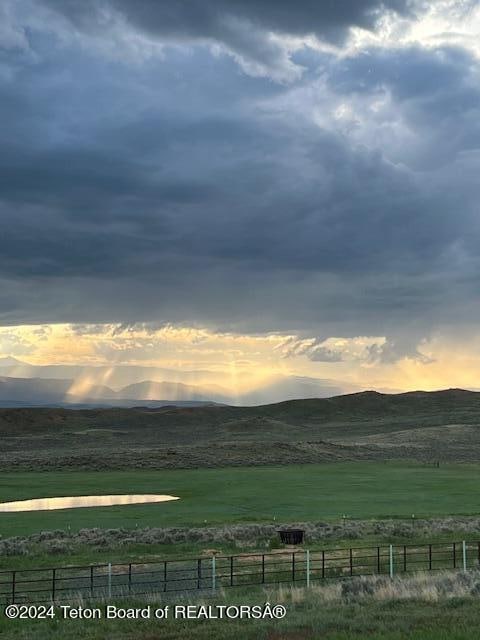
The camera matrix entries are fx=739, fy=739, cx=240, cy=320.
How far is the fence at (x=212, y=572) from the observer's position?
28141mm

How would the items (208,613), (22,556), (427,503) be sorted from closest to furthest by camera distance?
(208,613)
(22,556)
(427,503)

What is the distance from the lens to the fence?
28.1 metres

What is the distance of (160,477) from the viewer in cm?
7950

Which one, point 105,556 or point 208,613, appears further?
point 105,556

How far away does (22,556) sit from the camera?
119 ft

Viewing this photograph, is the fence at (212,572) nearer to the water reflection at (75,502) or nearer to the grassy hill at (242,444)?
the water reflection at (75,502)

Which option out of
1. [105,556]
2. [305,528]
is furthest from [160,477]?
[105,556]

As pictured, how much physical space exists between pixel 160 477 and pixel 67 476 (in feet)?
34.4

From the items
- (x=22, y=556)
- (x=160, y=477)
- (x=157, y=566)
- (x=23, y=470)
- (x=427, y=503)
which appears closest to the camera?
(x=157, y=566)

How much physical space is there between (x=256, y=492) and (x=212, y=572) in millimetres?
32355

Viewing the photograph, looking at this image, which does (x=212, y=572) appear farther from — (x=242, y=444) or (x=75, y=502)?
(x=242, y=444)

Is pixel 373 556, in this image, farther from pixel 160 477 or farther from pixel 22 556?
pixel 160 477

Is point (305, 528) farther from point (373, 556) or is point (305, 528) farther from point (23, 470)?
point (23, 470)

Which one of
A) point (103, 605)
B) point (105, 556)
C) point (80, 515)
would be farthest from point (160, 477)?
point (103, 605)
